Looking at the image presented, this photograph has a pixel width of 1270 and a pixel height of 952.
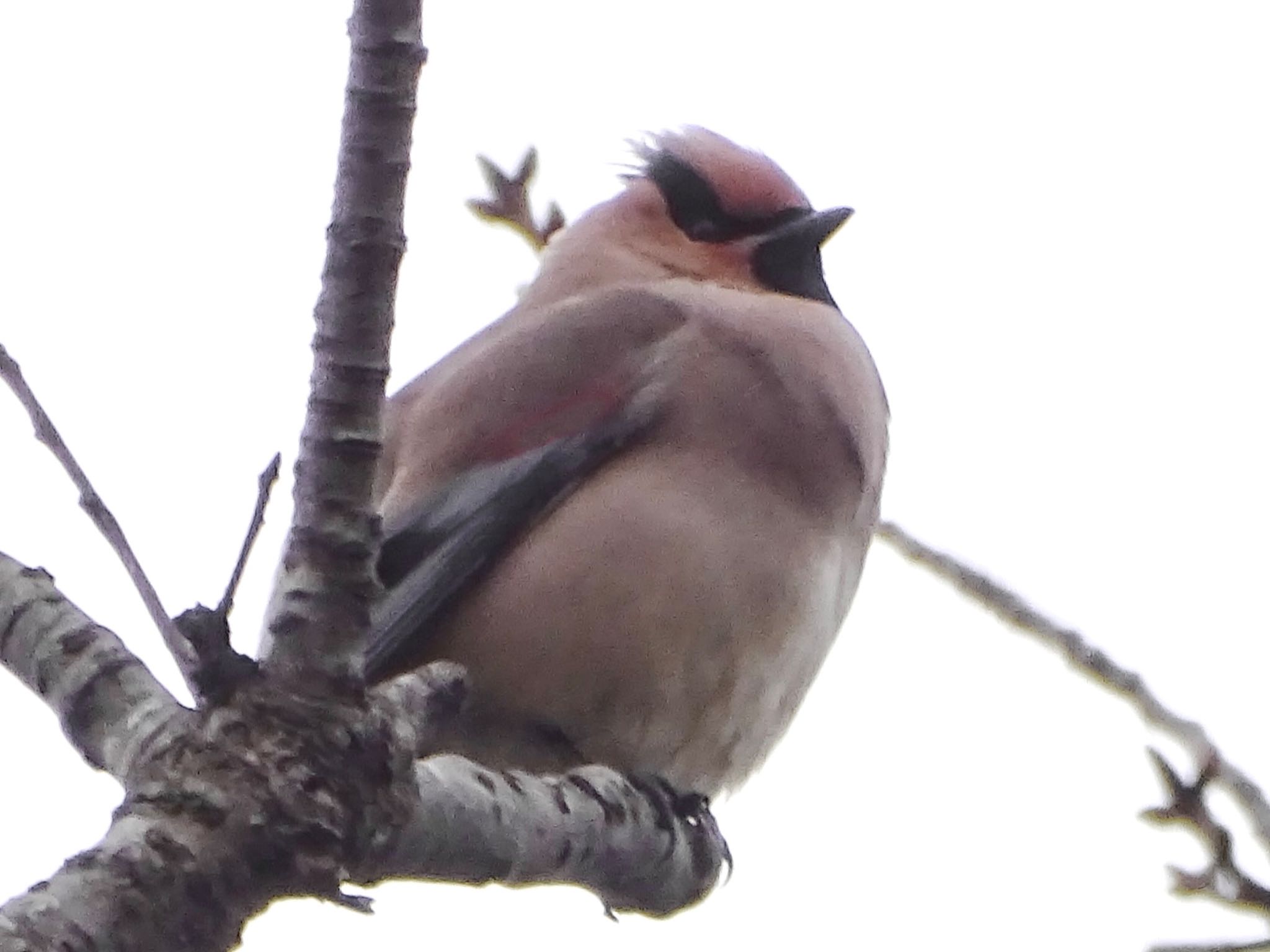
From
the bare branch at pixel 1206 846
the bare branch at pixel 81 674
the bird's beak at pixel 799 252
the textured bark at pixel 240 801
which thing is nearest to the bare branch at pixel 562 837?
the textured bark at pixel 240 801

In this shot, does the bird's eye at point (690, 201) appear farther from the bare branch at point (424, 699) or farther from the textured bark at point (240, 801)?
the bare branch at point (424, 699)

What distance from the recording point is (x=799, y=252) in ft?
15.4

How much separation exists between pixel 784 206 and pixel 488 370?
43.5 inches

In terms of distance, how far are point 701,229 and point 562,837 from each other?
7.80ft

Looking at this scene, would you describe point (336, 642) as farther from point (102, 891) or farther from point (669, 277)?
point (669, 277)

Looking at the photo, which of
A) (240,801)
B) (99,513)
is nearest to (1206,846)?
(240,801)

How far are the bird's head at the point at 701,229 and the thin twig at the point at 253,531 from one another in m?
2.55

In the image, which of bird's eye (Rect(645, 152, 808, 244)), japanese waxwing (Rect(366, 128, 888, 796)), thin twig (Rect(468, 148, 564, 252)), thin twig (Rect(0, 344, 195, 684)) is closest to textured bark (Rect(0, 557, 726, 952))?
thin twig (Rect(0, 344, 195, 684))

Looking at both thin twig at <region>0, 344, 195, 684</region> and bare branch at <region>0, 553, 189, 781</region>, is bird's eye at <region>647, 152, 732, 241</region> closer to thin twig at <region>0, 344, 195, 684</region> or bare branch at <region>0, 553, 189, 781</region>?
bare branch at <region>0, 553, 189, 781</region>

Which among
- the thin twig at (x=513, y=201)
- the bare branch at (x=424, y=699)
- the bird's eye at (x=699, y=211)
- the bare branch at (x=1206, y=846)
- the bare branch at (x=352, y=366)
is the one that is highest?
the bird's eye at (x=699, y=211)

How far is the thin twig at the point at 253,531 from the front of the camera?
1.97 m

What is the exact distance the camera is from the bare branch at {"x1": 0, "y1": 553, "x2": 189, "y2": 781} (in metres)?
2.28

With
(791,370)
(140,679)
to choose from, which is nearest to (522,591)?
(791,370)

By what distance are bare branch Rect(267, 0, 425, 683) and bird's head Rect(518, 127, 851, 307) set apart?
2.41m
